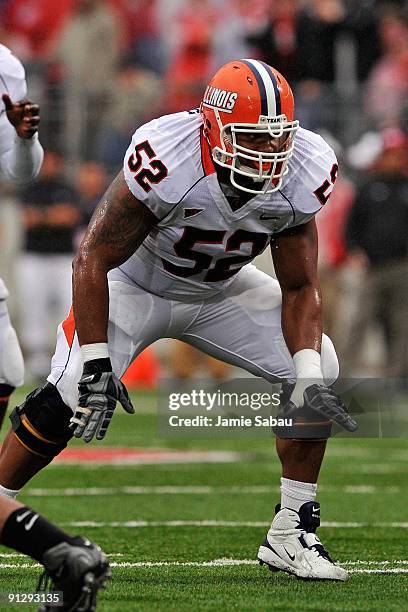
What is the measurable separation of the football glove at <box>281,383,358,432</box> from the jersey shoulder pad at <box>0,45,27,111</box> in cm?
162

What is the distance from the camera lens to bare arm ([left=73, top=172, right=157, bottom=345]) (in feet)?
12.9

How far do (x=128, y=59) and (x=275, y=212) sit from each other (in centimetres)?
834

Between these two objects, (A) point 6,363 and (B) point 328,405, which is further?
(A) point 6,363

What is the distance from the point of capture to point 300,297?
428 cm

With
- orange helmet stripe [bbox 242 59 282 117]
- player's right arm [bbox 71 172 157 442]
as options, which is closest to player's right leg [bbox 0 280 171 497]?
player's right arm [bbox 71 172 157 442]

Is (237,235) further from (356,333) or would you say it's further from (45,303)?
(45,303)

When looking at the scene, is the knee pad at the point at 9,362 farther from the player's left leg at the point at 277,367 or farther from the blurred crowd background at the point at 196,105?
the blurred crowd background at the point at 196,105

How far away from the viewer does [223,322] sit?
173 inches

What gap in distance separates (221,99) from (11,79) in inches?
45.6

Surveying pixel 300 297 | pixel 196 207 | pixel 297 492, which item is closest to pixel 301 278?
pixel 300 297

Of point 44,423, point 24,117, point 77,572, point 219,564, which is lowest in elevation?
point 219,564

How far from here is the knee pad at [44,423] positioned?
405cm

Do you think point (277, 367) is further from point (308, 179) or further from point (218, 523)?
point (218, 523)

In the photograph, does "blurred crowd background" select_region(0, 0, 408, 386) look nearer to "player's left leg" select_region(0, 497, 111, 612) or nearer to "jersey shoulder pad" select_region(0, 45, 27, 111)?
"jersey shoulder pad" select_region(0, 45, 27, 111)
